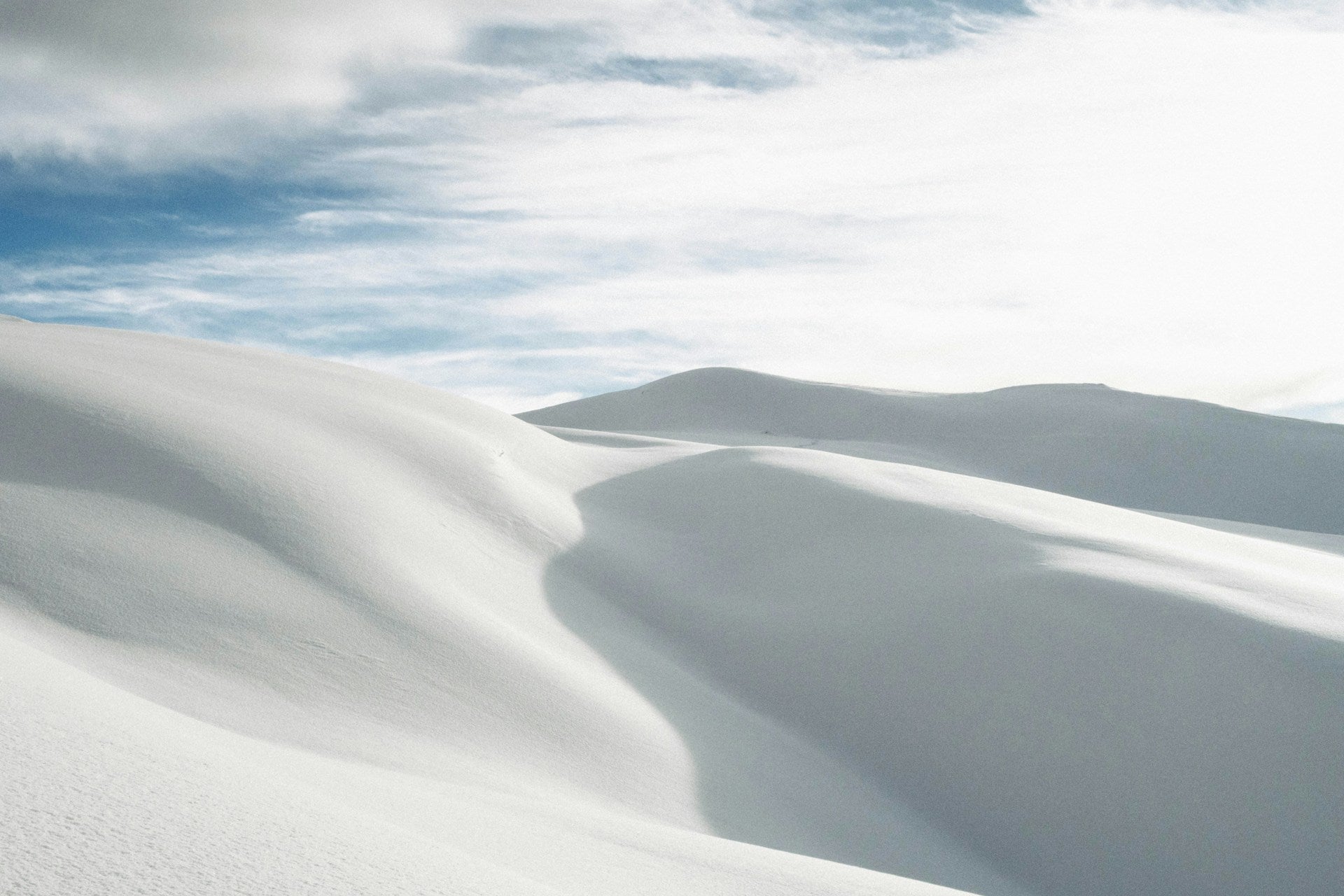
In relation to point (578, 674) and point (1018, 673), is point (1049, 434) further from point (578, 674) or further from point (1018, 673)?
point (578, 674)

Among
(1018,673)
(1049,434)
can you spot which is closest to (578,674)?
(1018,673)

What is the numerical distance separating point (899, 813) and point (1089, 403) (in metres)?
24.4

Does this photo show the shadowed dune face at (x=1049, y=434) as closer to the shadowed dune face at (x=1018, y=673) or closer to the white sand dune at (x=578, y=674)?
the shadowed dune face at (x=1018, y=673)

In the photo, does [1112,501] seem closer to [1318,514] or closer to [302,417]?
[1318,514]

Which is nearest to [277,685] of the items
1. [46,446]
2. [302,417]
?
[46,446]

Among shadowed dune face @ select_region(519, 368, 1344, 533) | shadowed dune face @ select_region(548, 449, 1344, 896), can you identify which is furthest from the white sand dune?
shadowed dune face @ select_region(519, 368, 1344, 533)

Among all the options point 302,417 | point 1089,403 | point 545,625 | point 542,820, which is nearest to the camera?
point 542,820

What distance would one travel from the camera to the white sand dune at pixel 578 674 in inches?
98.7

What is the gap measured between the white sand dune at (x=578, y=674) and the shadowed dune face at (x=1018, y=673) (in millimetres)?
23

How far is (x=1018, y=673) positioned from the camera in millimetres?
6480

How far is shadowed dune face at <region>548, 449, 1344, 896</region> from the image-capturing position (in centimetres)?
545

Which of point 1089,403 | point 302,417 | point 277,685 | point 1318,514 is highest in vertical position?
point 302,417

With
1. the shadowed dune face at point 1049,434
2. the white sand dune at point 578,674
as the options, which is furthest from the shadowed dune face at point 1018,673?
the shadowed dune face at point 1049,434

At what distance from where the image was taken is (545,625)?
6.63 metres
